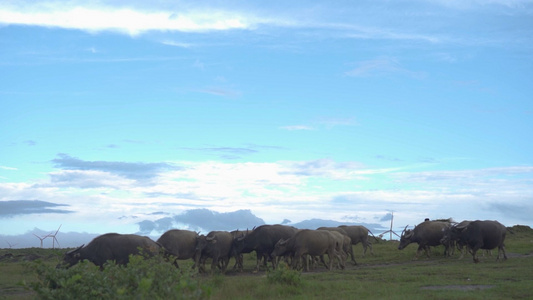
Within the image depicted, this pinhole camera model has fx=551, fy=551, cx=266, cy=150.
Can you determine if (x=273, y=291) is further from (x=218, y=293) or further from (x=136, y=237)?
(x=136, y=237)

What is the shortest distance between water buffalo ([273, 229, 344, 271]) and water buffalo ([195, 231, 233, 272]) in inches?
120

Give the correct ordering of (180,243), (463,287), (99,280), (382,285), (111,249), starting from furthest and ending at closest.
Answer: (180,243), (111,249), (382,285), (463,287), (99,280)

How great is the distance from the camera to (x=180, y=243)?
2631 cm

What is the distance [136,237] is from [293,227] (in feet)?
35.3

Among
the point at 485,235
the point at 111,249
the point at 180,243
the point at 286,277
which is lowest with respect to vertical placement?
the point at 286,277

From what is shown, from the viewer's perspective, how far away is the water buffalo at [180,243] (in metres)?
25.7

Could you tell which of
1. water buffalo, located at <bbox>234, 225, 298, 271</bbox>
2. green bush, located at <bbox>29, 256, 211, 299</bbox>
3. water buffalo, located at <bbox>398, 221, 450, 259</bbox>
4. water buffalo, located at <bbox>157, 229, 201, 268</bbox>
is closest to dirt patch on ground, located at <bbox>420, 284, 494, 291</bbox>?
green bush, located at <bbox>29, 256, 211, 299</bbox>

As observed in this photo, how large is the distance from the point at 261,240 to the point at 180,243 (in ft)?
14.8

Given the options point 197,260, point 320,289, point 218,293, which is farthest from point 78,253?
point 320,289

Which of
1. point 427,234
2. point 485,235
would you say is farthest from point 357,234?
point 485,235

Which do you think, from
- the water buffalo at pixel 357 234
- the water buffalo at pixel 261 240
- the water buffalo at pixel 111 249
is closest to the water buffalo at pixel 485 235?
the water buffalo at pixel 357 234

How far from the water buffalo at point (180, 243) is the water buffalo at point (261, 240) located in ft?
7.89

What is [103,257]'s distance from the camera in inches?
872

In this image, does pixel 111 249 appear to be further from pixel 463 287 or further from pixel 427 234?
pixel 427 234
